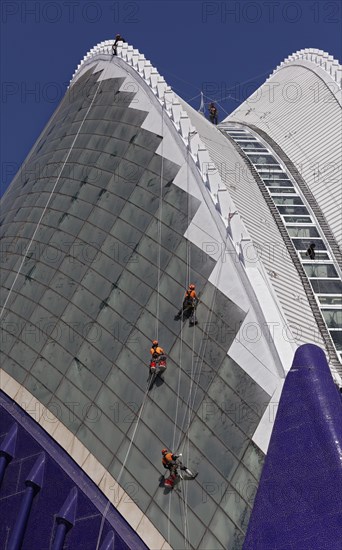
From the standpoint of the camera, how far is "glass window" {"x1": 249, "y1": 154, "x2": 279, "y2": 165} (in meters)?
39.8

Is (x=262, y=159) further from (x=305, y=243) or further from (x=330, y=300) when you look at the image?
(x=330, y=300)

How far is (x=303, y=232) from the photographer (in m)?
33.3

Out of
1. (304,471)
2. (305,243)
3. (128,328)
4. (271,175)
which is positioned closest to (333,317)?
(305,243)

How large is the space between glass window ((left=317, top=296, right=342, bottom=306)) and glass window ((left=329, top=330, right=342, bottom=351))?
1661 mm

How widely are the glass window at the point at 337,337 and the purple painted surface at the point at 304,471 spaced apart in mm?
6166

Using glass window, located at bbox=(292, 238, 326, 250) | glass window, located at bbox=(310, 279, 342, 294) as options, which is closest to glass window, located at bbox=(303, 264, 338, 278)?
glass window, located at bbox=(310, 279, 342, 294)

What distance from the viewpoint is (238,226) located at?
25281mm

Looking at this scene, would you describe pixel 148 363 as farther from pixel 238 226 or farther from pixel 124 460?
pixel 238 226

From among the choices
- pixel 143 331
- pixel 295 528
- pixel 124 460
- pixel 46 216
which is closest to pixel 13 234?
pixel 46 216

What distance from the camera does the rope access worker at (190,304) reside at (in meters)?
24.1

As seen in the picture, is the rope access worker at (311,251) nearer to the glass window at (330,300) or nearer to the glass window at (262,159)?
the glass window at (330,300)

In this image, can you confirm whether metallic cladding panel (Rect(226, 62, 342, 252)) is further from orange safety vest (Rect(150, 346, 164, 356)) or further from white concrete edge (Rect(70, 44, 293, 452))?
orange safety vest (Rect(150, 346, 164, 356))

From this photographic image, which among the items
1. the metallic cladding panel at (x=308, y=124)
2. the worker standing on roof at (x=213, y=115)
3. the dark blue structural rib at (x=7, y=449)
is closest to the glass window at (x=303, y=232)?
the metallic cladding panel at (x=308, y=124)

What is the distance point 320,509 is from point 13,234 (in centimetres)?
1903
